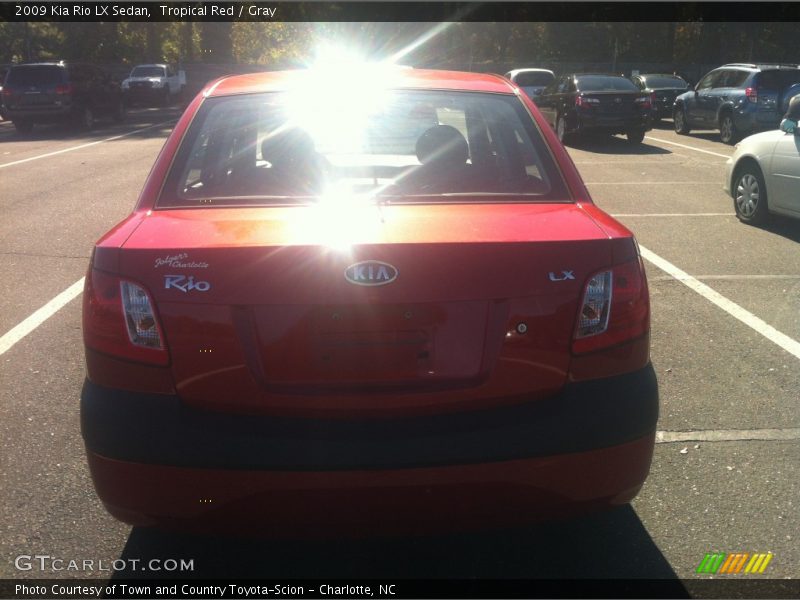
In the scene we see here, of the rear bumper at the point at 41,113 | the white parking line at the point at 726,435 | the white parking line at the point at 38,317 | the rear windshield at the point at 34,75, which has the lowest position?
the rear bumper at the point at 41,113

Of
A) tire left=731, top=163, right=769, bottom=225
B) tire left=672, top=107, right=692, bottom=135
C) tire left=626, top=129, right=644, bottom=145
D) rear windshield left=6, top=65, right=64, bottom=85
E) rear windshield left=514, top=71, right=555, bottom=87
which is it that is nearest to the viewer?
tire left=731, top=163, right=769, bottom=225

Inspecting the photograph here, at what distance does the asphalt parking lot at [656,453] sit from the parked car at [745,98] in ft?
35.2

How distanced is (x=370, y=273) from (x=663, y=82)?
1082 inches

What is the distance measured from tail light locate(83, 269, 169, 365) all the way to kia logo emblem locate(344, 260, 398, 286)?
0.61m

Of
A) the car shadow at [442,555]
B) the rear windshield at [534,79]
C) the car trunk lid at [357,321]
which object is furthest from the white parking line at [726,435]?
the rear windshield at [534,79]

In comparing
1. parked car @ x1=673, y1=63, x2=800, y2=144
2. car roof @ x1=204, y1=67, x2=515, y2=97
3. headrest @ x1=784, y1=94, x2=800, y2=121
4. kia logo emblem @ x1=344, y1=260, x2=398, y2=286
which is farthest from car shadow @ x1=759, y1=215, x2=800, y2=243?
parked car @ x1=673, y1=63, x2=800, y2=144

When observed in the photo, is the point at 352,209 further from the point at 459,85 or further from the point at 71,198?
the point at 71,198

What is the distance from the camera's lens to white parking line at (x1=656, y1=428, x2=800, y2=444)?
4.26 meters

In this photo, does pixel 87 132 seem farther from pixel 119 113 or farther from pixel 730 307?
pixel 730 307

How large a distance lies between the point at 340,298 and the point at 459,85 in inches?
64.0

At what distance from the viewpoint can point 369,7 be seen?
47469 mm

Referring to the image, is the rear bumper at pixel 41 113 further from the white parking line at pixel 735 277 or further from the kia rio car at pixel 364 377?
the kia rio car at pixel 364 377

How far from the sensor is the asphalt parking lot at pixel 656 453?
324 centimetres

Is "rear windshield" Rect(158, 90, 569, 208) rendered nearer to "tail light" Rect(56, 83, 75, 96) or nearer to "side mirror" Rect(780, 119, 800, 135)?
"side mirror" Rect(780, 119, 800, 135)
